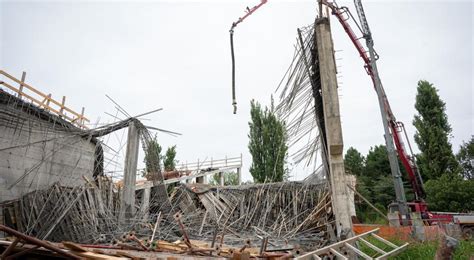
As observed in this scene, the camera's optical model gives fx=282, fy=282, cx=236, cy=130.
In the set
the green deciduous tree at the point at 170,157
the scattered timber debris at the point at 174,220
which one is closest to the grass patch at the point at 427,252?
the scattered timber debris at the point at 174,220

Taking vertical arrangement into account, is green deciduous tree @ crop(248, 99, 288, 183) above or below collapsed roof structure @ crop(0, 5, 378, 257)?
above

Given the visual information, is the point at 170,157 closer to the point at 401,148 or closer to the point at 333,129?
the point at 401,148

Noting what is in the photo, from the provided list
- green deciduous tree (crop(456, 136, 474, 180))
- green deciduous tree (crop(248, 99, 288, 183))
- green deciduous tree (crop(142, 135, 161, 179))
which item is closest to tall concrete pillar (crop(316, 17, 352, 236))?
green deciduous tree (crop(142, 135, 161, 179))

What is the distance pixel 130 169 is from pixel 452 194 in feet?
69.2

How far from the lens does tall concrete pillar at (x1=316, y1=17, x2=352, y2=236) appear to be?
215 inches

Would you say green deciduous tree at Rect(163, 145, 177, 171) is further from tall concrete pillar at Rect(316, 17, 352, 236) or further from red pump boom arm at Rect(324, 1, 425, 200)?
tall concrete pillar at Rect(316, 17, 352, 236)

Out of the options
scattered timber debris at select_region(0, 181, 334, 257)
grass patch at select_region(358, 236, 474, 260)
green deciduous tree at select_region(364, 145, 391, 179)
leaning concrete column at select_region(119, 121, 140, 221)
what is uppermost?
green deciduous tree at select_region(364, 145, 391, 179)

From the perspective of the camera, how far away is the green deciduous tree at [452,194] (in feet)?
62.5

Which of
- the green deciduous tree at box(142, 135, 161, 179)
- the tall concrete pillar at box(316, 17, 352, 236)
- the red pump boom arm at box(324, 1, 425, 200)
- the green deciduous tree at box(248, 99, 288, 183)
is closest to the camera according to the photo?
the tall concrete pillar at box(316, 17, 352, 236)

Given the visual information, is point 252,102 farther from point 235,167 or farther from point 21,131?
point 21,131

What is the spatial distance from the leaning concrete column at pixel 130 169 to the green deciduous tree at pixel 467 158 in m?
40.3

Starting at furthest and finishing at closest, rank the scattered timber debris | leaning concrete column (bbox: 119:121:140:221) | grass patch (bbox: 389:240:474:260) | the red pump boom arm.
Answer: the red pump boom arm, leaning concrete column (bbox: 119:121:140:221), the scattered timber debris, grass patch (bbox: 389:240:474:260)

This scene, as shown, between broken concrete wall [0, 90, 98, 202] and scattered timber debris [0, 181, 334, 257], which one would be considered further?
broken concrete wall [0, 90, 98, 202]

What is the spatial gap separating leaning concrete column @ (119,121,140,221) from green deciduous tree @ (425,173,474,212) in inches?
802
